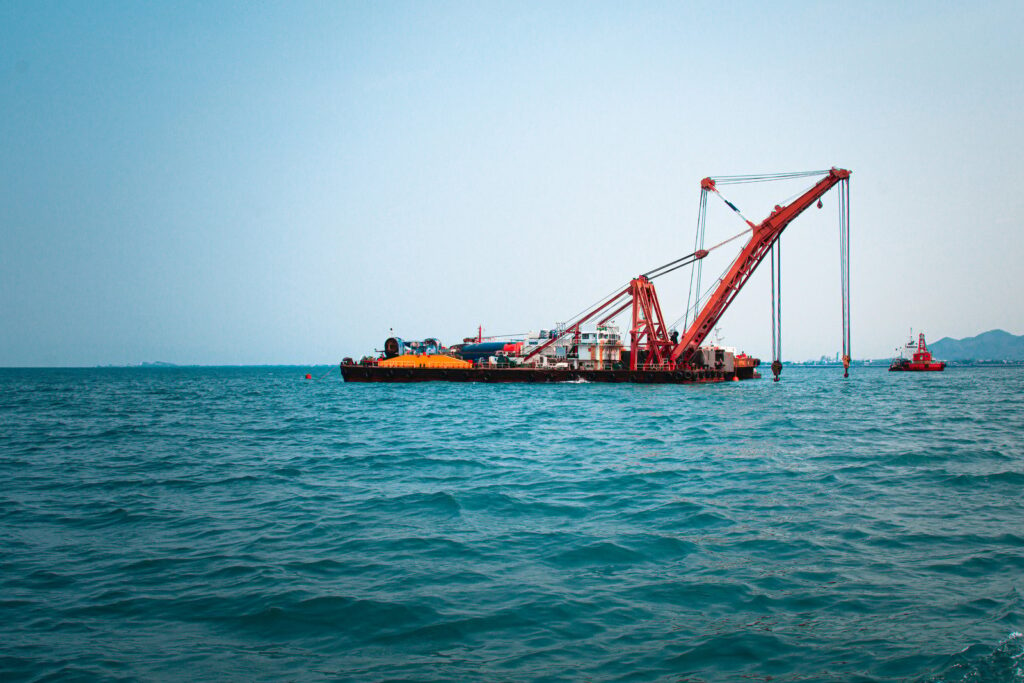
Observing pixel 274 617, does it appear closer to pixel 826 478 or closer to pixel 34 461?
pixel 826 478

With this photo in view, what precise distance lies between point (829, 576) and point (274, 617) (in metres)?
6.17

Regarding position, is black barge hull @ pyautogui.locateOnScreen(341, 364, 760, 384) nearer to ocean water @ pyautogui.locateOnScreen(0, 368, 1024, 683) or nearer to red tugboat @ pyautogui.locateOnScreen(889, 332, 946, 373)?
ocean water @ pyautogui.locateOnScreen(0, 368, 1024, 683)

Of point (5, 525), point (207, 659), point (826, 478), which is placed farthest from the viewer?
point (826, 478)

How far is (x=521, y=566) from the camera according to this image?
7316 mm

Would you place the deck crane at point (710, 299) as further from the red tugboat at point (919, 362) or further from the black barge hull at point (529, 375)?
the red tugboat at point (919, 362)

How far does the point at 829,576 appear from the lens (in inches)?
267

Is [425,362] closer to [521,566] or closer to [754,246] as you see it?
[754,246]

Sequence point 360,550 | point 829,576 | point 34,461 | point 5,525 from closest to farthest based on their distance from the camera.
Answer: point 829,576
point 360,550
point 5,525
point 34,461

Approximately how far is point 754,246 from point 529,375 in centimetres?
2868

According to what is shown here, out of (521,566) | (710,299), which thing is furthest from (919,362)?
(521,566)

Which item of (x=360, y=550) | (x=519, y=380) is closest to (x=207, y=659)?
(x=360, y=550)

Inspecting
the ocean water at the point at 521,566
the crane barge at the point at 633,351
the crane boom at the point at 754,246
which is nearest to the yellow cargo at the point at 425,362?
the crane barge at the point at 633,351

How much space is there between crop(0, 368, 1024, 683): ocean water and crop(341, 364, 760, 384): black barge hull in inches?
1895

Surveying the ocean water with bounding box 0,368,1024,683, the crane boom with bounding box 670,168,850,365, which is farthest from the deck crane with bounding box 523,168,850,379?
the ocean water with bounding box 0,368,1024,683
